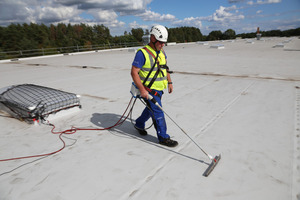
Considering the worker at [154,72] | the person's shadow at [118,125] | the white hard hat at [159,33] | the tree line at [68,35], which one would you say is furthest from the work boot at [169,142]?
the tree line at [68,35]

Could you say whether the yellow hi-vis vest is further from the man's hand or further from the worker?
the man's hand

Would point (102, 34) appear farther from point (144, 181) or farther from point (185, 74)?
point (144, 181)

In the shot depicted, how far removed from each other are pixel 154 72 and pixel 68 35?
7293 cm

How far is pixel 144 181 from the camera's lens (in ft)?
7.84

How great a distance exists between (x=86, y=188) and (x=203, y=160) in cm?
157

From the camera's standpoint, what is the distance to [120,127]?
401 cm

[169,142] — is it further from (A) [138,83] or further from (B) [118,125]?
(B) [118,125]

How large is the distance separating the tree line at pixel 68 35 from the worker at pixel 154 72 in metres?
52.0

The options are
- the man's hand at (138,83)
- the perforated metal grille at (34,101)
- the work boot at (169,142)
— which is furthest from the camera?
the perforated metal grille at (34,101)

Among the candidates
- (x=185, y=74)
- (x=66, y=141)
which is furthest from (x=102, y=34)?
(x=66, y=141)

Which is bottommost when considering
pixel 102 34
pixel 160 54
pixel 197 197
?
pixel 197 197

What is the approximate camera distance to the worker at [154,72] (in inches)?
111

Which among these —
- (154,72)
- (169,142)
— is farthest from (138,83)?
(169,142)

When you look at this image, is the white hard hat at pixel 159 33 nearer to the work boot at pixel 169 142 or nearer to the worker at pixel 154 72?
the worker at pixel 154 72
